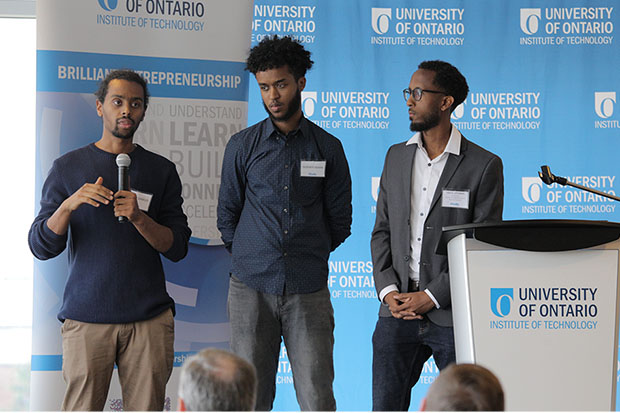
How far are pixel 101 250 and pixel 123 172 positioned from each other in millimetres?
397

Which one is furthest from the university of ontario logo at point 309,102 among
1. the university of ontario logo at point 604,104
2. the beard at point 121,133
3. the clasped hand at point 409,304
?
the clasped hand at point 409,304

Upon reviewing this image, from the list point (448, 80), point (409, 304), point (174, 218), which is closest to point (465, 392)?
point (409, 304)

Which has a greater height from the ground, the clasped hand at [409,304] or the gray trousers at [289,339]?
the clasped hand at [409,304]

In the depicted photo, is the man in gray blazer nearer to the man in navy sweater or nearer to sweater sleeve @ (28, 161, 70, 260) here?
the man in navy sweater

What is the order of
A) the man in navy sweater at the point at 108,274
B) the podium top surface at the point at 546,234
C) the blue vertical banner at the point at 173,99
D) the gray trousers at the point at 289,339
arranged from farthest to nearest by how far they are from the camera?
the blue vertical banner at the point at 173,99 → the gray trousers at the point at 289,339 → the man in navy sweater at the point at 108,274 → the podium top surface at the point at 546,234

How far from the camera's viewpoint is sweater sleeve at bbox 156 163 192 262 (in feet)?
10.8

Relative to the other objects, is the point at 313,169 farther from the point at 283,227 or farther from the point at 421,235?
the point at 421,235

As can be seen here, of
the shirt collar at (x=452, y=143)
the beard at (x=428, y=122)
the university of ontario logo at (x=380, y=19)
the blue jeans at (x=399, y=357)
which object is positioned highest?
the university of ontario logo at (x=380, y=19)

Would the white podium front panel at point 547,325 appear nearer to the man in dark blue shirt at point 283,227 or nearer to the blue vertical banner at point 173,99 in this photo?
the man in dark blue shirt at point 283,227

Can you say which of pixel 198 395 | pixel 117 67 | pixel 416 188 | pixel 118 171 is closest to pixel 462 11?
pixel 416 188

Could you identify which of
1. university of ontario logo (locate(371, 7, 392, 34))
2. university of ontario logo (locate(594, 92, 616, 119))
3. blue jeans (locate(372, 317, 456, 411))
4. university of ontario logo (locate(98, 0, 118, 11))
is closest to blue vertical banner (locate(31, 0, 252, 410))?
university of ontario logo (locate(98, 0, 118, 11))

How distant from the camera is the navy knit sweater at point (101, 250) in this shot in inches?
121

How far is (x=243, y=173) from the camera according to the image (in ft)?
11.0

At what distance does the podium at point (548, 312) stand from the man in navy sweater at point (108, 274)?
1.45 metres
